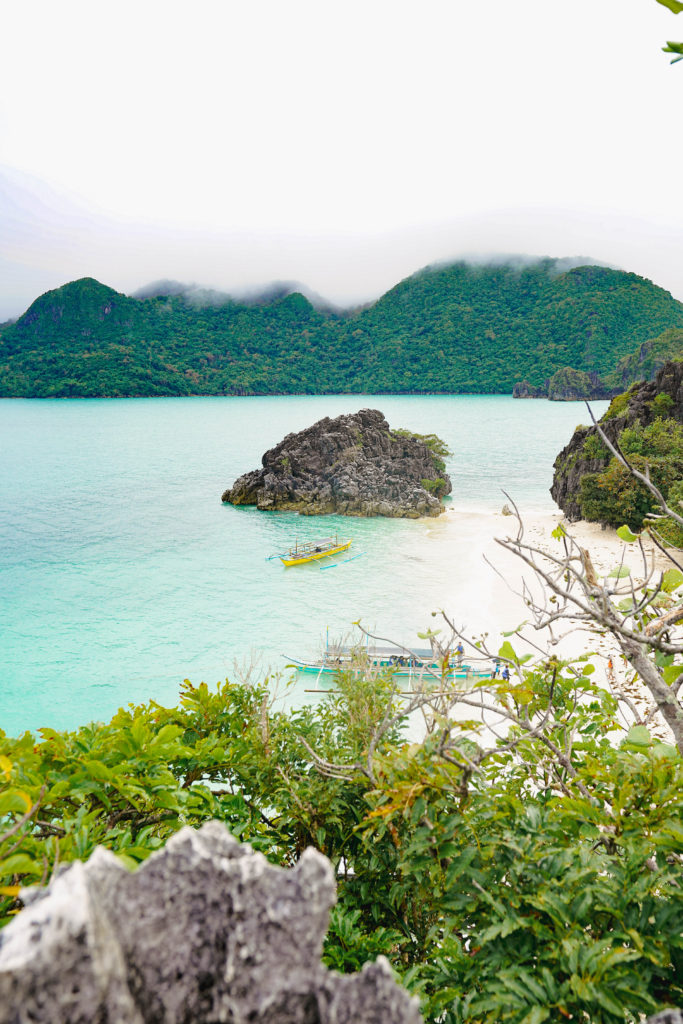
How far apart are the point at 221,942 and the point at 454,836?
184 cm

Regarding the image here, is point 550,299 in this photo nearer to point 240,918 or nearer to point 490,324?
point 490,324

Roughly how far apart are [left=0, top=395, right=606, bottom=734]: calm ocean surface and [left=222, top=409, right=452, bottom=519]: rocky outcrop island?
89.9 inches

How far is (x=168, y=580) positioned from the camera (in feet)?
111

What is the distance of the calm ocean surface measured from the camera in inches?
892

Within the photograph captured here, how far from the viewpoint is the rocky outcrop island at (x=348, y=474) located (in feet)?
159

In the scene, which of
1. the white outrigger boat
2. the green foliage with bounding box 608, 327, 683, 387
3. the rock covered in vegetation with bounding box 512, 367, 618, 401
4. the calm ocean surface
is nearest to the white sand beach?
the calm ocean surface

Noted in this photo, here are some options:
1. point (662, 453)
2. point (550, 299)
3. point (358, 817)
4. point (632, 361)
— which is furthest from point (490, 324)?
point (358, 817)

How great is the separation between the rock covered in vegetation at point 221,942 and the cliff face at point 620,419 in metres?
38.9

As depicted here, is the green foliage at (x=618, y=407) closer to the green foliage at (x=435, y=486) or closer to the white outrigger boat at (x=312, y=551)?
the green foliage at (x=435, y=486)

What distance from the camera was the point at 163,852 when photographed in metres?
1.16

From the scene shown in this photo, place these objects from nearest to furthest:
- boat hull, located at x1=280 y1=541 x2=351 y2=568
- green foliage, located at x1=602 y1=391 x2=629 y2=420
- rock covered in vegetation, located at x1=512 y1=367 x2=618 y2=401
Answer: boat hull, located at x1=280 y1=541 x2=351 y2=568, green foliage, located at x1=602 y1=391 x2=629 y2=420, rock covered in vegetation, located at x1=512 y1=367 x2=618 y2=401

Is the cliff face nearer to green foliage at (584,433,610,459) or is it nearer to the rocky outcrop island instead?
green foliage at (584,433,610,459)

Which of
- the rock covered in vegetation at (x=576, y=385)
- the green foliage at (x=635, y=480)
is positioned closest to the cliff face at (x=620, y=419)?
the green foliage at (x=635, y=480)

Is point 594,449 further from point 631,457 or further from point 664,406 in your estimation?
point 631,457
